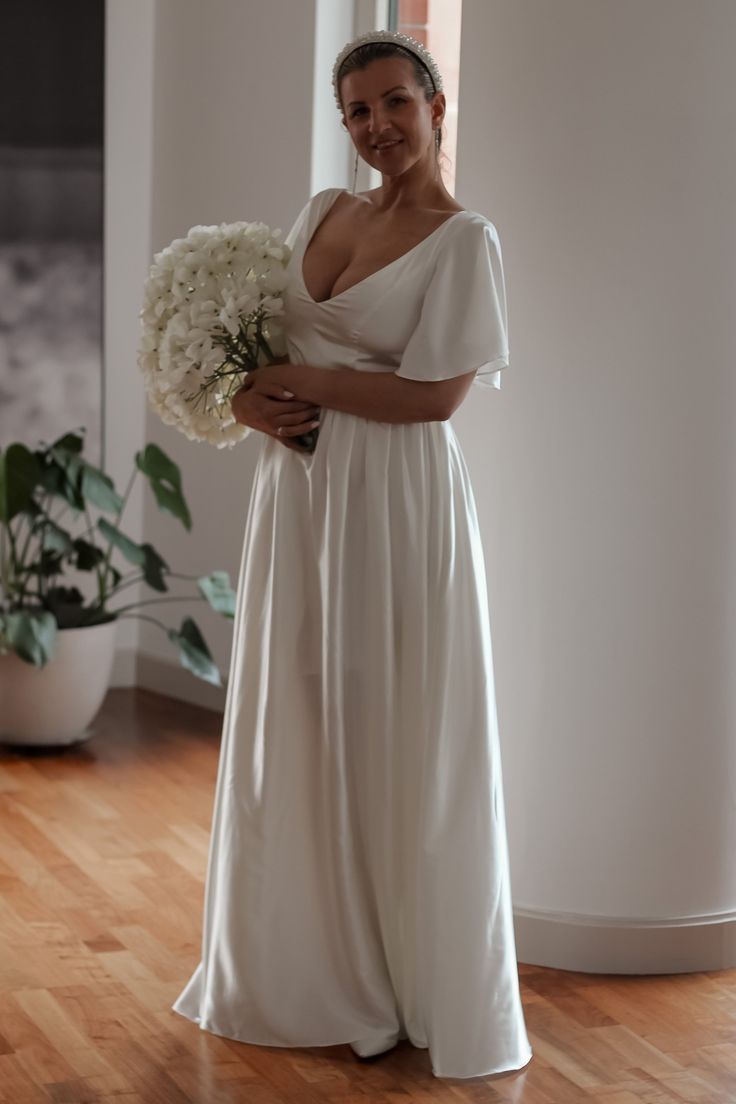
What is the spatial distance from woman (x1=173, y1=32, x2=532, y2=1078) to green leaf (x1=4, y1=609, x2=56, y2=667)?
200cm

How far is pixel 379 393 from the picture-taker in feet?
8.81

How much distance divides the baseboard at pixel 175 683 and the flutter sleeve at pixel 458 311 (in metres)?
3.05

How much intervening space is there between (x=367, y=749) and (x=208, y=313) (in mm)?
826

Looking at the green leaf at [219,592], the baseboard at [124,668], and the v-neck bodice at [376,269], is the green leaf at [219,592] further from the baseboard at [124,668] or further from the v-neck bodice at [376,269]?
the v-neck bodice at [376,269]

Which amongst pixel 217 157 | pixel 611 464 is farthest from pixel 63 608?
pixel 611 464

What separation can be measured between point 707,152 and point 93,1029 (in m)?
2.10

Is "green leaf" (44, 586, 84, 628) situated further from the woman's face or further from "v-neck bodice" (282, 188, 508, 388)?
the woman's face

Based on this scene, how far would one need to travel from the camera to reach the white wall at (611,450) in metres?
3.12

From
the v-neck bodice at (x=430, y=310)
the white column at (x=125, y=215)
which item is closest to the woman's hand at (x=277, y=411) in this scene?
the v-neck bodice at (x=430, y=310)

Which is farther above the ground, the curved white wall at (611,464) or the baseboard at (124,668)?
the curved white wall at (611,464)

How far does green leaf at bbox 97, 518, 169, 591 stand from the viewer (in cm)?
494

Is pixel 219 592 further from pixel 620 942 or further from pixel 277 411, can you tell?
pixel 277 411

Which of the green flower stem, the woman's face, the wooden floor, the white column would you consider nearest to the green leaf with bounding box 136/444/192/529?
the green flower stem

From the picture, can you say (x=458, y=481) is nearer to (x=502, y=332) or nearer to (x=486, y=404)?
(x=502, y=332)
